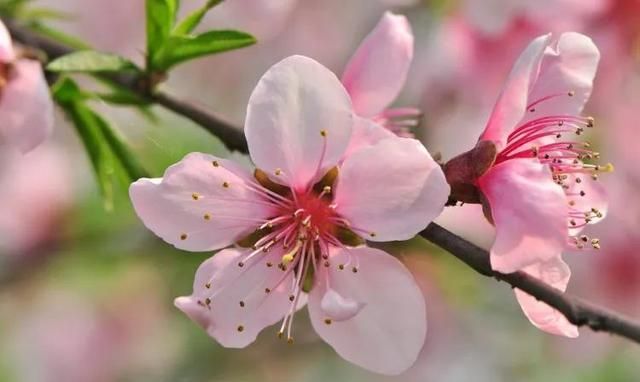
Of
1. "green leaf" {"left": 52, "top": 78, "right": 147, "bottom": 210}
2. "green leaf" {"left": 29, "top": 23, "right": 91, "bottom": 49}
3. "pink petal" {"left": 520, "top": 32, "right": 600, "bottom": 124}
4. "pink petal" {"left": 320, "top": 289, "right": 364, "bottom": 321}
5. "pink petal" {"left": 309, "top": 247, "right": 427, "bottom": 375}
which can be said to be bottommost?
"green leaf" {"left": 52, "top": 78, "right": 147, "bottom": 210}

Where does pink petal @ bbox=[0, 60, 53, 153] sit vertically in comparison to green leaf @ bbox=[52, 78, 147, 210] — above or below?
above

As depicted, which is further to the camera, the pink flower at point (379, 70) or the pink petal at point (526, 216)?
the pink flower at point (379, 70)

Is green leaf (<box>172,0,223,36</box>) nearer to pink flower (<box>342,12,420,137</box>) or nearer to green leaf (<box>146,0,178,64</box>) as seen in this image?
green leaf (<box>146,0,178,64</box>)

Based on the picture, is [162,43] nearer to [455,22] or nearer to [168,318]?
[455,22]

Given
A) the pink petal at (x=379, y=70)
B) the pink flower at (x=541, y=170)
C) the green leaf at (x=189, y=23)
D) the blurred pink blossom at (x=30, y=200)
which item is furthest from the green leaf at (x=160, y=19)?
the blurred pink blossom at (x=30, y=200)

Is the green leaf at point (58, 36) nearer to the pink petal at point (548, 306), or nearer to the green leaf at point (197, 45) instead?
the green leaf at point (197, 45)

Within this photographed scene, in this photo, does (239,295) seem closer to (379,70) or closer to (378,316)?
(378,316)

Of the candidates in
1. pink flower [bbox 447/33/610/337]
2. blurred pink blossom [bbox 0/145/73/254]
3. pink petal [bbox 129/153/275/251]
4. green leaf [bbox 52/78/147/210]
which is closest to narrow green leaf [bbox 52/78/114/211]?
green leaf [bbox 52/78/147/210]
